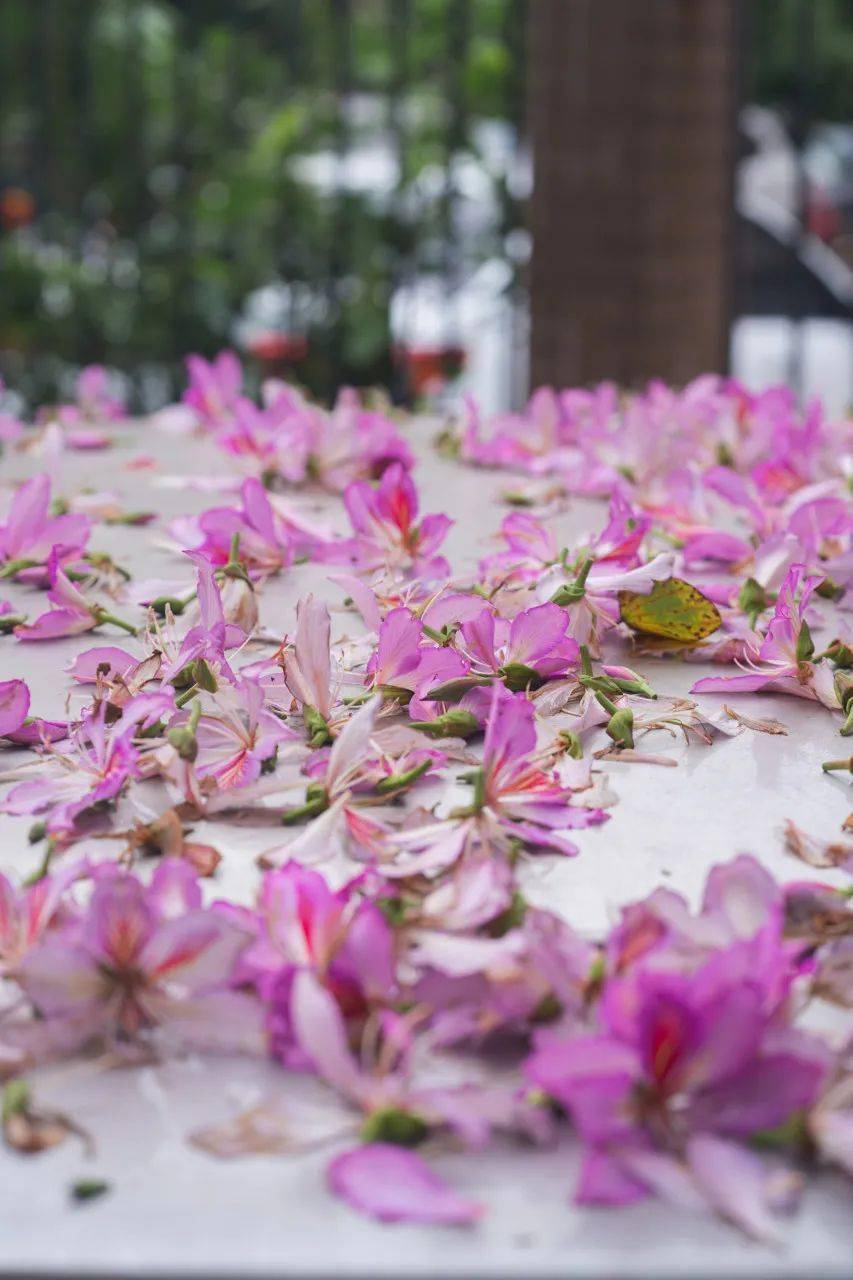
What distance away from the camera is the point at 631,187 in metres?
2.17

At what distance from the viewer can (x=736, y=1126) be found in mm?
337

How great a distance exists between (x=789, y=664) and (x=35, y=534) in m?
0.46

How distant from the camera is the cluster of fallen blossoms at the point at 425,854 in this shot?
1.11 ft

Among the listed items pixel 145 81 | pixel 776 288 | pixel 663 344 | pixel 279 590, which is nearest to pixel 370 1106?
pixel 279 590

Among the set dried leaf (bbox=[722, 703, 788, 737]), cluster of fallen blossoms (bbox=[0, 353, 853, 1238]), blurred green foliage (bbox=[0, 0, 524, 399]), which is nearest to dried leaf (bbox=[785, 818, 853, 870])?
cluster of fallen blossoms (bbox=[0, 353, 853, 1238])

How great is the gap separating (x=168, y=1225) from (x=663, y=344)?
2.02m

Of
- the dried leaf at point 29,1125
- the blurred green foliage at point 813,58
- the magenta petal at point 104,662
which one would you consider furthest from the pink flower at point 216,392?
the blurred green foliage at point 813,58

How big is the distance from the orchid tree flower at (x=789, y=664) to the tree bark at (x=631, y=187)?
5.15ft

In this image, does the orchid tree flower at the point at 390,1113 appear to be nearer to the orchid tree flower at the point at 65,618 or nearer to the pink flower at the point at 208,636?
the pink flower at the point at 208,636

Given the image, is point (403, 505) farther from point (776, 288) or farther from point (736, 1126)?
point (776, 288)

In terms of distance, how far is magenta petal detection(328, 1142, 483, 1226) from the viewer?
1.01 feet

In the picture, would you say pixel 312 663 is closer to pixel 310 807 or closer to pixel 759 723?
pixel 310 807

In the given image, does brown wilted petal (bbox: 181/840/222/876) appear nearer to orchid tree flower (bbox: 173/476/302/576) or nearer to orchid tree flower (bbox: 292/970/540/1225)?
orchid tree flower (bbox: 292/970/540/1225)

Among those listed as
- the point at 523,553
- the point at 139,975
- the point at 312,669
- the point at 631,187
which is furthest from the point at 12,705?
the point at 631,187
